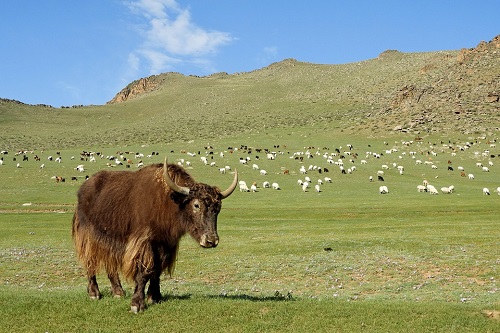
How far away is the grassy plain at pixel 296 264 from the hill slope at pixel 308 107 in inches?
1679

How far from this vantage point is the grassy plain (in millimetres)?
9773

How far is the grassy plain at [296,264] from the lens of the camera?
9773 mm

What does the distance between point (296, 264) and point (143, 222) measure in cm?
980

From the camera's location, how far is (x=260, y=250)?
22.1 meters

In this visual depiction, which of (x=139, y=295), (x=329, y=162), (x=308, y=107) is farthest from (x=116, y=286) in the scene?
(x=308, y=107)

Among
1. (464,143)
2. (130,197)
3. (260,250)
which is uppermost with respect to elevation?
(464,143)

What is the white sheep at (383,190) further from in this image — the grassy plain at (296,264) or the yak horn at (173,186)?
the yak horn at (173,186)

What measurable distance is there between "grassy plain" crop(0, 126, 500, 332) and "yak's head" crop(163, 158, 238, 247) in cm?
156

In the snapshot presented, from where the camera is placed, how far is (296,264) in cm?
1883

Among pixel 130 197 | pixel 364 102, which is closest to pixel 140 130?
pixel 364 102

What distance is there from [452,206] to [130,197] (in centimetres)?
3234

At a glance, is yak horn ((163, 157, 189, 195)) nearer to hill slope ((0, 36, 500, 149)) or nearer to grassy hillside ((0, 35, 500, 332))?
grassy hillside ((0, 35, 500, 332))

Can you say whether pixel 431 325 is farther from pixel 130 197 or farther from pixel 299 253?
pixel 299 253

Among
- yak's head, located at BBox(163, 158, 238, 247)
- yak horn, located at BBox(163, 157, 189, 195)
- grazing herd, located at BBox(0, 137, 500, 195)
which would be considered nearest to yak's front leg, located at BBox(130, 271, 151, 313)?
yak's head, located at BBox(163, 158, 238, 247)
